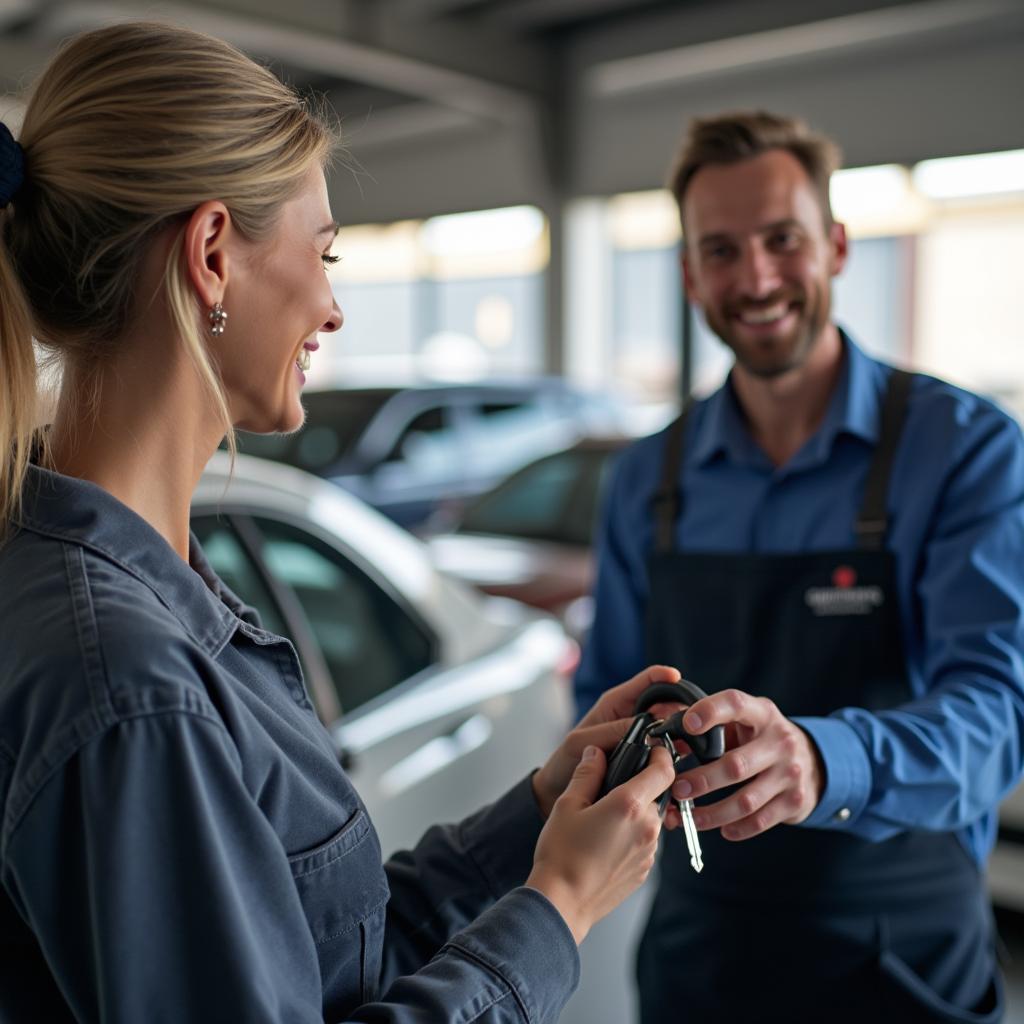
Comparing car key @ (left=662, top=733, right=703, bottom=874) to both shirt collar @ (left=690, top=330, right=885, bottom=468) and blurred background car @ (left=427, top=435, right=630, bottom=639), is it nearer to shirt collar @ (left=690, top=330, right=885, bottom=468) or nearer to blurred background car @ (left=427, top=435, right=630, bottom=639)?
shirt collar @ (left=690, top=330, right=885, bottom=468)

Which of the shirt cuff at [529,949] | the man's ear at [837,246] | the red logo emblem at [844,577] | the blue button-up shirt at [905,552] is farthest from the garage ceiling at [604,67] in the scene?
the shirt cuff at [529,949]

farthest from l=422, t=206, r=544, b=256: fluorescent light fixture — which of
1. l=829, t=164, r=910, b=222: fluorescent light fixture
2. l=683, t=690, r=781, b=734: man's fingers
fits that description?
l=683, t=690, r=781, b=734: man's fingers

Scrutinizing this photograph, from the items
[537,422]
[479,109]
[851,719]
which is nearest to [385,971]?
[851,719]

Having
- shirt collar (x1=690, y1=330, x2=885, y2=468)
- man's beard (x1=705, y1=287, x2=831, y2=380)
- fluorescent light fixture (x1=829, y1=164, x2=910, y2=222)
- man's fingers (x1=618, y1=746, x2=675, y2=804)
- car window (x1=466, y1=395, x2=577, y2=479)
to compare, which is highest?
fluorescent light fixture (x1=829, y1=164, x2=910, y2=222)

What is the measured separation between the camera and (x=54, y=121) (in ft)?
3.48

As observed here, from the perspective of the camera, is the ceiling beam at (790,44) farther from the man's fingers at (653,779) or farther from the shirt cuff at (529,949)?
the shirt cuff at (529,949)

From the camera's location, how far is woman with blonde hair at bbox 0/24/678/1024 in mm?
859

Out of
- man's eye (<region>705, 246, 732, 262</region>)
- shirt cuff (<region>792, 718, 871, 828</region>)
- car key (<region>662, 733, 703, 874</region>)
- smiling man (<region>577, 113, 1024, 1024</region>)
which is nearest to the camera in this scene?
car key (<region>662, 733, 703, 874</region>)

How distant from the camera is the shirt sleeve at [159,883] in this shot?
0.84 m

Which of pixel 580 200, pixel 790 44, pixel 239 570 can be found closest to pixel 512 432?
pixel 790 44

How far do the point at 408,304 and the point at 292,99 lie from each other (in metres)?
16.3

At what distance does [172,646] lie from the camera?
0.91m

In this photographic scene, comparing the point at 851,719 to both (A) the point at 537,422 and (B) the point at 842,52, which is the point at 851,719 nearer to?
(A) the point at 537,422

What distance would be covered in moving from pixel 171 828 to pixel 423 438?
22.8ft
